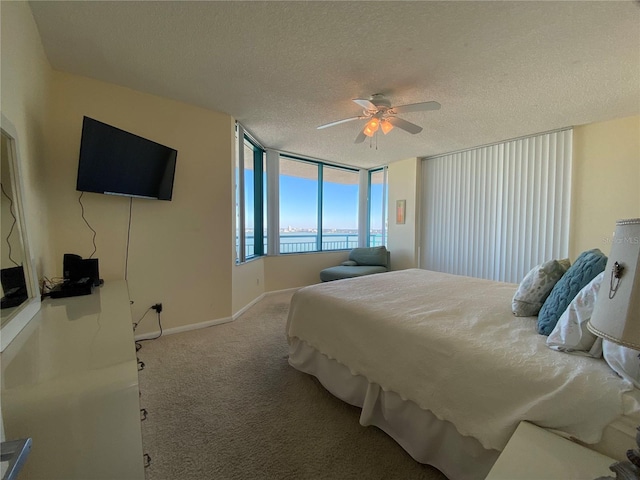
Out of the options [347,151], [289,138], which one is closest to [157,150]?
[289,138]

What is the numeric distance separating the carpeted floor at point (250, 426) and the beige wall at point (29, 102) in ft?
4.03

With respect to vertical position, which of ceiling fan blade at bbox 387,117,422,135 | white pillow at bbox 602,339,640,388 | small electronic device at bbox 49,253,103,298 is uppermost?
ceiling fan blade at bbox 387,117,422,135

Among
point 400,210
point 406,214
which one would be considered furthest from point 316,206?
point 406,214

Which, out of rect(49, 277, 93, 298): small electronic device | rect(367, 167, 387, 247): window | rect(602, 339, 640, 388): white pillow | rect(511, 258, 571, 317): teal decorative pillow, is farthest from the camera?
rect(367, 167, 387, 247): window

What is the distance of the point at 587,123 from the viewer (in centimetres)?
321

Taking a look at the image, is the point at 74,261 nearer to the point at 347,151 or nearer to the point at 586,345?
the point at 586,345

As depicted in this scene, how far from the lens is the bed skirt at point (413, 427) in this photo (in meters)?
1.18

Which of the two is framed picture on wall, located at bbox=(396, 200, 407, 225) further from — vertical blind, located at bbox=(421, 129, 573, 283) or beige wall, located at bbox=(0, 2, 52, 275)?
beige wall, located at bbox=(0, 2, 52, 275)

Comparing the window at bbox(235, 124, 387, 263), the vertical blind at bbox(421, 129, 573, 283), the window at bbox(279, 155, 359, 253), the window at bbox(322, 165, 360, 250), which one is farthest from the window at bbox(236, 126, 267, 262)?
the vertical blind at bbox(421, 129, 573, 283)

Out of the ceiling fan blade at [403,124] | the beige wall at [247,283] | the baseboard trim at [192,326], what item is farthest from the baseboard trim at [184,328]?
the ceiling fan blade at [403,124]

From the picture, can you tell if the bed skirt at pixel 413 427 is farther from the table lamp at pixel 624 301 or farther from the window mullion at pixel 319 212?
the window mullion at pixel 319 212

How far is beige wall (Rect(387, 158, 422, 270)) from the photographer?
493cm

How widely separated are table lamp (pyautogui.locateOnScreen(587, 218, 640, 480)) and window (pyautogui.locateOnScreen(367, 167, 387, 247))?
16.1 ft

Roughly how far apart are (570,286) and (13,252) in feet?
8.80
